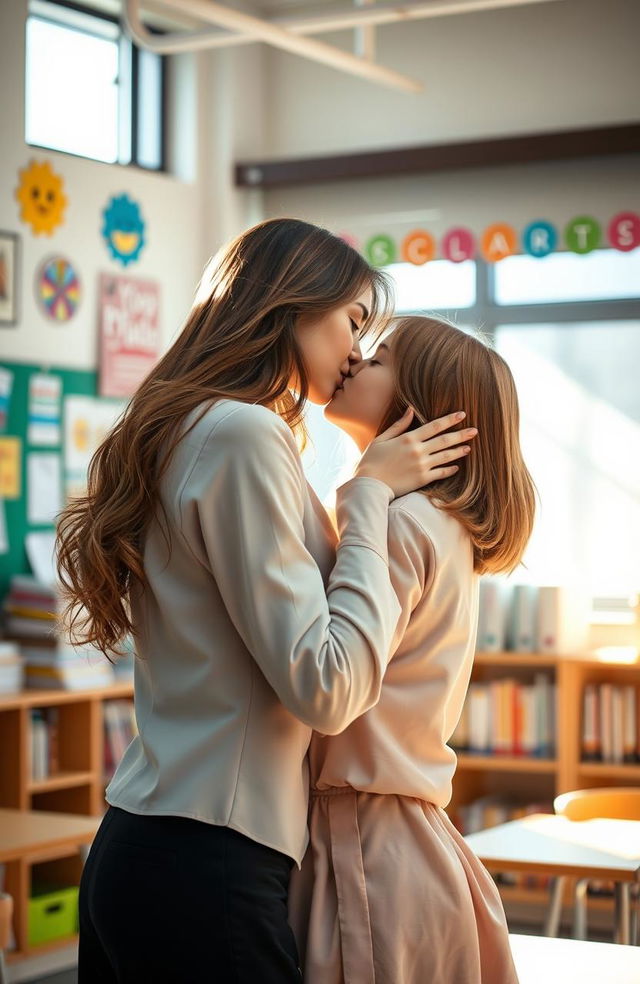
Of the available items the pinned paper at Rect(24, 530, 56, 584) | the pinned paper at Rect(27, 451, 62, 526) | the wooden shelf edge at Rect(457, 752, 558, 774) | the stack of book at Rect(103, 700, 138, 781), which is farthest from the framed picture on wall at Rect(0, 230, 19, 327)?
the wooden shelf edge at Rect(457, 752, 558, 774)

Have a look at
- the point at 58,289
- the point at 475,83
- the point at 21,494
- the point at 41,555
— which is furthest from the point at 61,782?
the point at 475,83

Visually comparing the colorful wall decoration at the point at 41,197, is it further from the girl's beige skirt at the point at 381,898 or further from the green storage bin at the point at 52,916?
the girl's beige skirt at the point at 381,898

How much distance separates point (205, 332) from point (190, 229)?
15.2ft

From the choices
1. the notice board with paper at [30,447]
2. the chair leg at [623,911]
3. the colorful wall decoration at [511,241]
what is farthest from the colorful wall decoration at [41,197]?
the chair leg at [623,911]

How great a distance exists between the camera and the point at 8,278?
16.2 ft

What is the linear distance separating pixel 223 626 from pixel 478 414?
1.58 ft

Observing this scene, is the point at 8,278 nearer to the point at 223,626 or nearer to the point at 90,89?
the point at 90,89

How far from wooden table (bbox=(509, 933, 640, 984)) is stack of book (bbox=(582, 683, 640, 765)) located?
335 cm

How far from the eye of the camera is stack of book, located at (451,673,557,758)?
528 centimetres

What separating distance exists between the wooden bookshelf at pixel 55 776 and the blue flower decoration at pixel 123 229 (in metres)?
1.86

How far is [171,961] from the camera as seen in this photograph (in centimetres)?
130

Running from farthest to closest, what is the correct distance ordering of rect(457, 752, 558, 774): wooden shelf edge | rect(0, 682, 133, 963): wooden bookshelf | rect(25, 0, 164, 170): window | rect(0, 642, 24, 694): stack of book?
rect(25, 0, 164, 170): window < rect(457, 752, 558, 774): wooden shelf edge < rect(0, 642, 24, 694): stack of book < rect(0, 682, 133, 963): wooden bookshelf

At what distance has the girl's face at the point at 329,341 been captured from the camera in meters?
1.48

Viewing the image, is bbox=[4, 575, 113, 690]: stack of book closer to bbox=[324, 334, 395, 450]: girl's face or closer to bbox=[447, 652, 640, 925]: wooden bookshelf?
bbox=[447, 652, 640, 925]: wooden bookshelf
